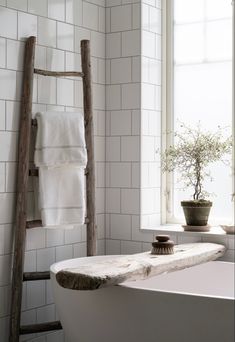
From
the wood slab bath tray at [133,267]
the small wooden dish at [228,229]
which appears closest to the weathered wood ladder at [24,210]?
the wood slab bath tray at [133,267]

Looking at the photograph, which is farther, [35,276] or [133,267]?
[35,276]

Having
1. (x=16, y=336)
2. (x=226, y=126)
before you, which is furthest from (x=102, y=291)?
(x=226, y=126)

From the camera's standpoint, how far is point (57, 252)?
3.88 meters

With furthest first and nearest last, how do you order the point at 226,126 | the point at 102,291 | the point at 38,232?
the point at 226,126, the point at 38,232, the point at 102,291

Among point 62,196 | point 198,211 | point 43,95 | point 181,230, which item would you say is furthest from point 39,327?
point 43,95

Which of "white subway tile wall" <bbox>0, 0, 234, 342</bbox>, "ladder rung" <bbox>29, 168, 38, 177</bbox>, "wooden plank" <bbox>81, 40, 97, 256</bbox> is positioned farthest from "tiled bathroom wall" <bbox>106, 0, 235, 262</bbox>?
"ladder rung" <bbox>29, 168, 38, 177</bbox>

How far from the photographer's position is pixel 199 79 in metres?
4.14

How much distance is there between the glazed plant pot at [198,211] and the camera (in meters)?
3.88

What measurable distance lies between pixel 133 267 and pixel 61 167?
0.81 meters

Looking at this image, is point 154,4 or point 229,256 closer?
point 229,256

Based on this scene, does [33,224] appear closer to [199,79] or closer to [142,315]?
[142,315]

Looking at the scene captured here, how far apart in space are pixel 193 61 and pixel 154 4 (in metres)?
0.42

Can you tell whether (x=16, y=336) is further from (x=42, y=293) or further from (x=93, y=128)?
(x=93, y=128)

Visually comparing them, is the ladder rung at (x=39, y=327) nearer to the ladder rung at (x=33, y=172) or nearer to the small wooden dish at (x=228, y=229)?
the ladder rung at (x=33, y=172)
